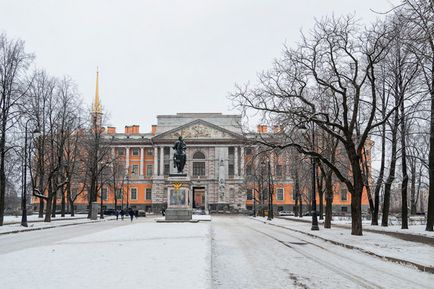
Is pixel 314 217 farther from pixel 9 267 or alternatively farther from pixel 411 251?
pixel 9 267

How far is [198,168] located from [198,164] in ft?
2.84

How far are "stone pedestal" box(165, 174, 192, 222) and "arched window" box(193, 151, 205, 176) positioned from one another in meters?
58.8

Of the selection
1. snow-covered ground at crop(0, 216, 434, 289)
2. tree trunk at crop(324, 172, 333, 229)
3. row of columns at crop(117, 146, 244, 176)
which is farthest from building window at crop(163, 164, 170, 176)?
snow-covered ground at crop(0, 216, 434, 289)

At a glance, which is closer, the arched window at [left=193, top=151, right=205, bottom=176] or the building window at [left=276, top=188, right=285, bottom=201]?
the building window at [left=276, top=188, right=285, bottom=201]

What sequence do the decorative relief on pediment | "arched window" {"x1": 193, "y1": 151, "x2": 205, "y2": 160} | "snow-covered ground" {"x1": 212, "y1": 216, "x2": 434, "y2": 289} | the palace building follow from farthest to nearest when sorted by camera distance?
"arched window" {"x1": 193, "y1": 151, "x2": 205, "y2": 160} < the decorative relief on pediment < the palace building < "snow-covered ground" {"x1": 212, "y1": 216, "x2": 434, "y2": 289}

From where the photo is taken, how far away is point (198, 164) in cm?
10125

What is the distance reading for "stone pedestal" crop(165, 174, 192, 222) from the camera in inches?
1622

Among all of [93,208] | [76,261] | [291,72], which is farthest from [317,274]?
[93,208]

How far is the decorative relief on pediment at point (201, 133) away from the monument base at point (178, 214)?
58.3m

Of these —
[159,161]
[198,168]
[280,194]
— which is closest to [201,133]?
[198,168]

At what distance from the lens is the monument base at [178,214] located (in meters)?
41.2

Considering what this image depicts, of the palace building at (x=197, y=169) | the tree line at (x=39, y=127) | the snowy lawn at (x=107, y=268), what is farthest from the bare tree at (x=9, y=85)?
the palace building at (x=197, y=169)

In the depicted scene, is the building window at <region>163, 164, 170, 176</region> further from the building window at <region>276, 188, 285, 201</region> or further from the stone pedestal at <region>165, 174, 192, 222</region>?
the stone pedestal at <region>165, 174, 192, 222</region>

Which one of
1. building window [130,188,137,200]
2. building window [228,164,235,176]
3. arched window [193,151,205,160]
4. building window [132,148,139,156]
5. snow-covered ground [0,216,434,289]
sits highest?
building window [132,148,139,156]
